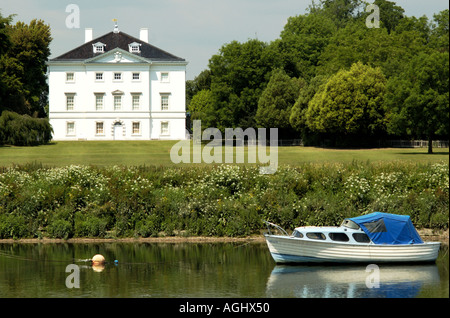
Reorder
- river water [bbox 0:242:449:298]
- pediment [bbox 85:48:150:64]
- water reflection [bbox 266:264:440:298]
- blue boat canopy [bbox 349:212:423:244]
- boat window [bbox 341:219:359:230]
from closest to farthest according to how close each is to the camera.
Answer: water reflection [bbox 266:264:440:298] → river water [bbox 0:242:449:298] → blue boat canopy [bbox 349:212:423:244] → boat window [bbox 341:219:359:230] → pediment [bbox 85:48:150:64]

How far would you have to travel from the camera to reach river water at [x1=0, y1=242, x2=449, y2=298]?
72.6 feet

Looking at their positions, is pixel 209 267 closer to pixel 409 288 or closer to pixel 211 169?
pixel 409 288

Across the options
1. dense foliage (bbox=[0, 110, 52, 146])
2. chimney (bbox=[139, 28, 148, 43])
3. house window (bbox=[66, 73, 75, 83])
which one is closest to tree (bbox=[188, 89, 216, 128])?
chimney (bbox=[139, 28, 148, 43])

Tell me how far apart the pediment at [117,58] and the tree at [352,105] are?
2538 centimetres

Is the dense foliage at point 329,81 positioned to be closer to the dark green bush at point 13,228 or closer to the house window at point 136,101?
the house window at point 136,101

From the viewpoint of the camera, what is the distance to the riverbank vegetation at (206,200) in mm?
34438

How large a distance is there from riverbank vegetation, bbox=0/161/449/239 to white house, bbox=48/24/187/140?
52.2 meters

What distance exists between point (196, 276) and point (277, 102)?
→ 57763 millimetres

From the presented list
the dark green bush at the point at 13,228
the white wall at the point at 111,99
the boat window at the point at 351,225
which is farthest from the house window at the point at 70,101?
the boat window at the point at 351,225

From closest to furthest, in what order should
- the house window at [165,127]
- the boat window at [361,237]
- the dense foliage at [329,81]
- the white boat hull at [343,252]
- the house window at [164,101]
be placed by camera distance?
the white boat hull at [343,252], the boat window at [361,237], the dense foliage at [329,81], the house window at [165,127], the house window at [164,101]

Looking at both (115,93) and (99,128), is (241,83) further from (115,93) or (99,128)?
(99,128)

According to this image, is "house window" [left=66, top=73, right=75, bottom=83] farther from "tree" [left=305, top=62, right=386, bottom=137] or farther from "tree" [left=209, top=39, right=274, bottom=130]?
"tree" [left=305, top=62, right=386, bottom=137]

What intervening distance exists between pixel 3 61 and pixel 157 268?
225 ft
